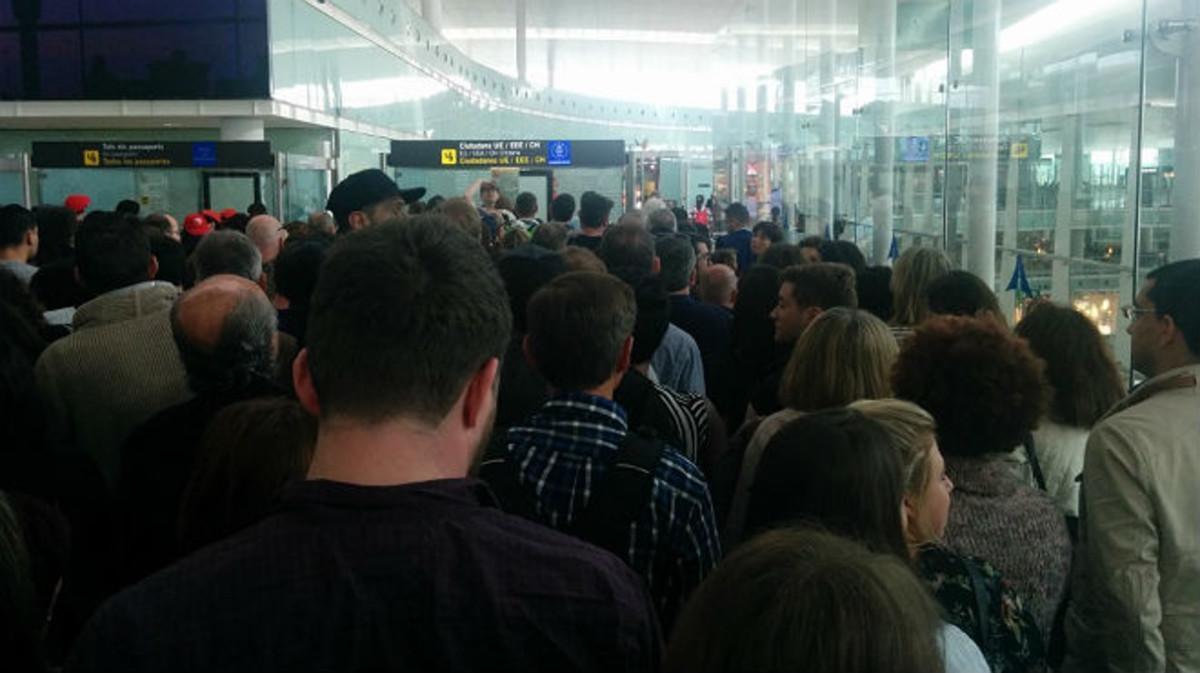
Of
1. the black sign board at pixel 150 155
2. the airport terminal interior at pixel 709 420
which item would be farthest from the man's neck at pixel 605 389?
the black sign board at pixel 150 155

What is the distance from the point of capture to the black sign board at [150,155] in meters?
15.4

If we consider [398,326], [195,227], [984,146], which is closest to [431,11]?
[195,227]

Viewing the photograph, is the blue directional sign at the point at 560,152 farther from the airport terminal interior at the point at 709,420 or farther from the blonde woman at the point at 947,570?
the blonde woman at the point at 947,570

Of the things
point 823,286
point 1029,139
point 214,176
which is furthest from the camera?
point 214,176

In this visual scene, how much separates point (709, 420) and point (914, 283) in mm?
2340

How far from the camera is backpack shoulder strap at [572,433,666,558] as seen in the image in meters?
2.61

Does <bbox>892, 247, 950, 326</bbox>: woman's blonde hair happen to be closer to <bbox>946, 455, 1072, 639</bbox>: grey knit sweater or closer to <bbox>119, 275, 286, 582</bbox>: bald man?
<bbox>946, 455, 1072, 639</bbox>: grey knit sweater

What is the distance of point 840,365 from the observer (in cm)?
382

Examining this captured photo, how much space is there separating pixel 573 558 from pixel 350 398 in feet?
1.14

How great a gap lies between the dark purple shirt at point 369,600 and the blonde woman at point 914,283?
15.5 feet

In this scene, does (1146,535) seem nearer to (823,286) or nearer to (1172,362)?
(1172,362)

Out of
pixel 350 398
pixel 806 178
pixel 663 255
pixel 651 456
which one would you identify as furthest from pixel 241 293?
pixel 806 178

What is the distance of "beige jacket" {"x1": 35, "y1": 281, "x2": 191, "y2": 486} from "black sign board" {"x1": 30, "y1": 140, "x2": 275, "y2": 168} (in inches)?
471

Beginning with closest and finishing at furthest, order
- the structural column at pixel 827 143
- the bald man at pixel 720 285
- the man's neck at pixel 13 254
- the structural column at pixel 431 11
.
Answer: the man's neck at pixel 13 254
the bald man at pixel 720 285
the structural column at pixel 827 143
the structural column at pixel 431 11
